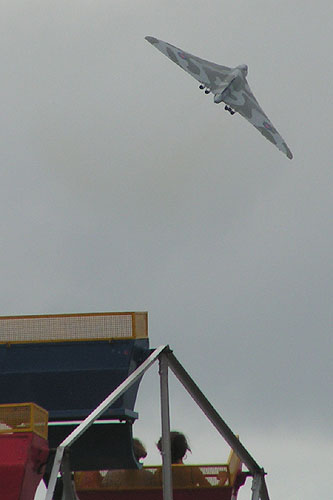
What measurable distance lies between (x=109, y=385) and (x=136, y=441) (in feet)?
18.5

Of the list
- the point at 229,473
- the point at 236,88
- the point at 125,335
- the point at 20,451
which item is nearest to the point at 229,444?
the point at 229,473

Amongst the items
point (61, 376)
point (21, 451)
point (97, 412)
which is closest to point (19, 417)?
point (21, 451)

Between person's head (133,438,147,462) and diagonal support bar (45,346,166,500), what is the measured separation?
5342 mm

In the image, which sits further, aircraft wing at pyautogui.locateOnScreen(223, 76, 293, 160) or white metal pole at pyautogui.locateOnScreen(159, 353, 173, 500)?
aircraft wing at pyautogui.locateOnScreen(223, 76, 293, 160)

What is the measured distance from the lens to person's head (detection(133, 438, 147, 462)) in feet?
226

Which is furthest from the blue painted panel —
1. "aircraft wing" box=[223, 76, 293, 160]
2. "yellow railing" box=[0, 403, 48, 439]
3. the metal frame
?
"aircraft wing" box=[223, 76, 293, 160]

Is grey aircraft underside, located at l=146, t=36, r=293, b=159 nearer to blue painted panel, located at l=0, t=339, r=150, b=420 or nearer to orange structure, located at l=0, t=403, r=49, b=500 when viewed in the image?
blue painted panel, located at l=0, t=339, r=150, b=420

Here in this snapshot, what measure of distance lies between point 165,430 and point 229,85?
43.9 metres

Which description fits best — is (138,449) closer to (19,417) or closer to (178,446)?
(178,446)

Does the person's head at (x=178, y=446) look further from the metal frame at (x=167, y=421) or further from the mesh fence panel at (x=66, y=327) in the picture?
the mesh fence panel at (x=66, y=327)

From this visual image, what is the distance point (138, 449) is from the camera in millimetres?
69125

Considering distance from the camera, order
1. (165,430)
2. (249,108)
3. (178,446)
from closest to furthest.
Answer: (165,430), (178,446), (249,108)

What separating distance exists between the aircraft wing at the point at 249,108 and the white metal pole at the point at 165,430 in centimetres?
3930

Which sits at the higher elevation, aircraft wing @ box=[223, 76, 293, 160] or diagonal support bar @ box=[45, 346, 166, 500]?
aircraft wing @ box=[223, 76, 293, 160]
